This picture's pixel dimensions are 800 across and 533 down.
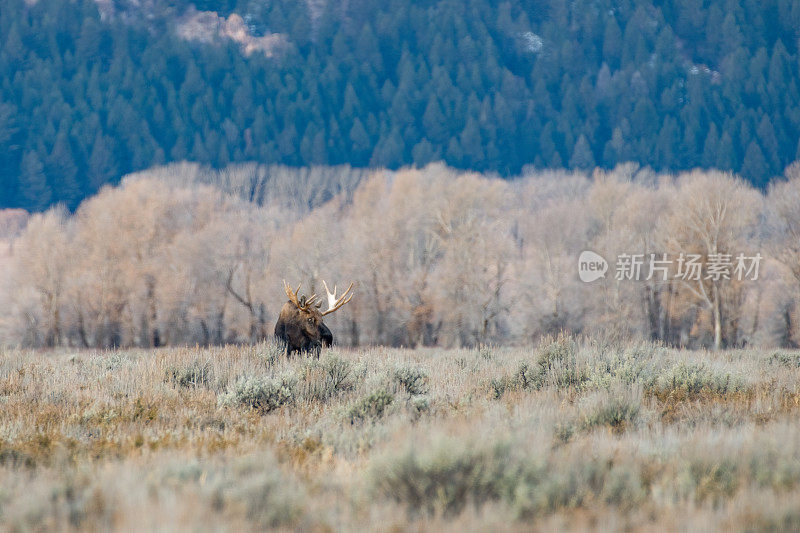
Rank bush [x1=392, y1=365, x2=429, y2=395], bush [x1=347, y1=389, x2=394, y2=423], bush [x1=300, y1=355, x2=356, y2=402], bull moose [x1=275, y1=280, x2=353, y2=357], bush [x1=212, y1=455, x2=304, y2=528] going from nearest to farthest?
1. bush [x1=212, y1=455, x2=304, y2=528]
2. bush [x1=347, y1=389, x2=394, y2=423]
3. bush [x1=300, y1=355, x2=356, y2=402]
4. bush [x1=392, y1=365, x2=429, y2=395]
5. bull moose [x1=275, y1=280, x2=353, y2=357]

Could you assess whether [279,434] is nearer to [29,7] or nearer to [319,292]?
[319,292]

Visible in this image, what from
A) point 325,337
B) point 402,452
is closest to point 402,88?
point 325,337

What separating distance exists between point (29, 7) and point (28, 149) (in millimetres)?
29406

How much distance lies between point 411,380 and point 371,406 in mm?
1989

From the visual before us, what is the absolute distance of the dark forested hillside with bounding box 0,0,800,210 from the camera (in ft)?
323

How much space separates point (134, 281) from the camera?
4238cm

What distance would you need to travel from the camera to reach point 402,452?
15.6ft

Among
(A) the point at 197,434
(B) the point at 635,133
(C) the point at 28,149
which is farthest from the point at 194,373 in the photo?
(B) the point at 635,133

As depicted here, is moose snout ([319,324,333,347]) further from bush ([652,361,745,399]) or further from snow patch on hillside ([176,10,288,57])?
snow patch on hillside ([176,10,288,57])

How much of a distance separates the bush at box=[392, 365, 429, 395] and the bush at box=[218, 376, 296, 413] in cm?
146
